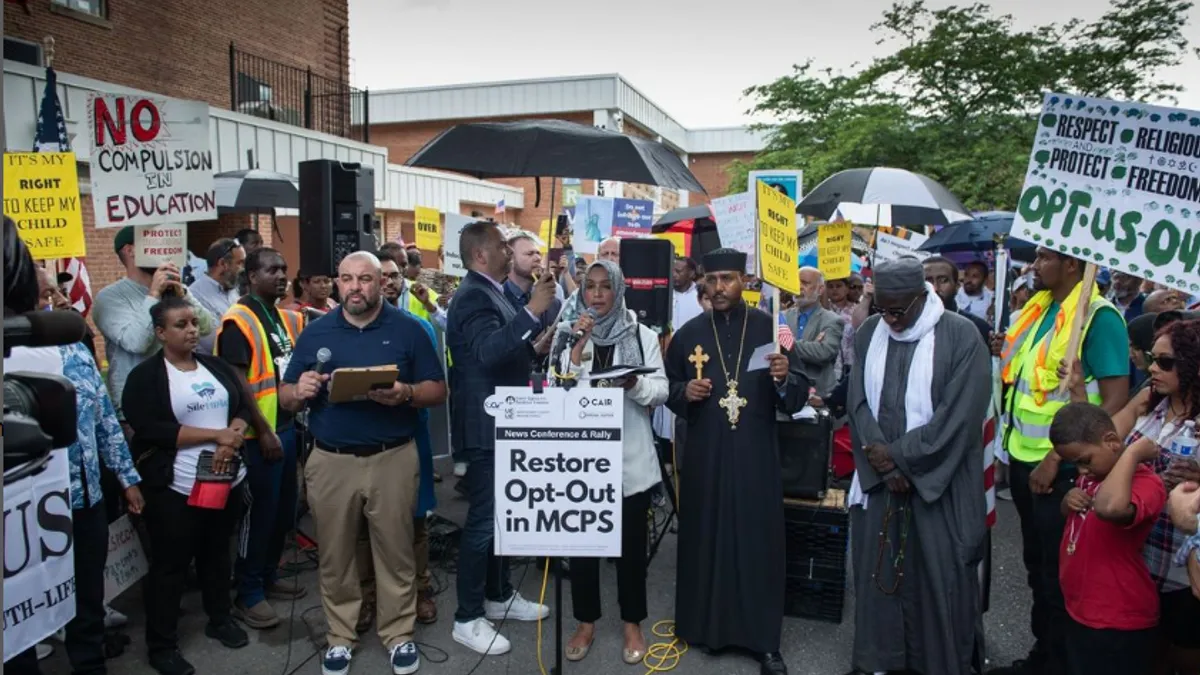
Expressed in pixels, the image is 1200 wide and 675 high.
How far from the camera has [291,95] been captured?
18.8 m

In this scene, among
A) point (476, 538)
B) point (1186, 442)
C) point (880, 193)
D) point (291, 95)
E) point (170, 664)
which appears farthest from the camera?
point (291, 95)

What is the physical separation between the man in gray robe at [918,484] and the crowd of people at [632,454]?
0.04 feet

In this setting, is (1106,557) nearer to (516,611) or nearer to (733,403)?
(733,403)

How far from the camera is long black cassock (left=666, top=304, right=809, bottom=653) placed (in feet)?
14.7

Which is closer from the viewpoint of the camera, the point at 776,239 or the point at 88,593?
the point at 88,593

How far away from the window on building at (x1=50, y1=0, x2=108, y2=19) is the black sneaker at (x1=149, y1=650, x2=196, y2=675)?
42.9 feet

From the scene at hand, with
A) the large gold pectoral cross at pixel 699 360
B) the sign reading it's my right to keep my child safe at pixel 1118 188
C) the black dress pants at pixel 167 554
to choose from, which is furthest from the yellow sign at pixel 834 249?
the black dress pants at pixel 167 554

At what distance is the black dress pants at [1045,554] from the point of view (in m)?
3.90

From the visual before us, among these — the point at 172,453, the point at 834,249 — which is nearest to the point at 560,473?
the point at 172,453

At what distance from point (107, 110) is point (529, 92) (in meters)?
25.6

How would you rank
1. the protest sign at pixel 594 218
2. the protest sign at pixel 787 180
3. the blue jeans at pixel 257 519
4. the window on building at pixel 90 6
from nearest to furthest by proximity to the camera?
1. the blue jeans at pixel 257 519
2. the protest sign at pixel 787 180
3. the protest sign at pixel 594 218
4. the window on building at pixel 90 6

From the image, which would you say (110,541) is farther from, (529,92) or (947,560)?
(529,92)

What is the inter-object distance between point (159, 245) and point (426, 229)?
17.9 ft

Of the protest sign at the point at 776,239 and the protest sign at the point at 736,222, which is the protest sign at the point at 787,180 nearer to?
the protest sign at the point at 736,222
